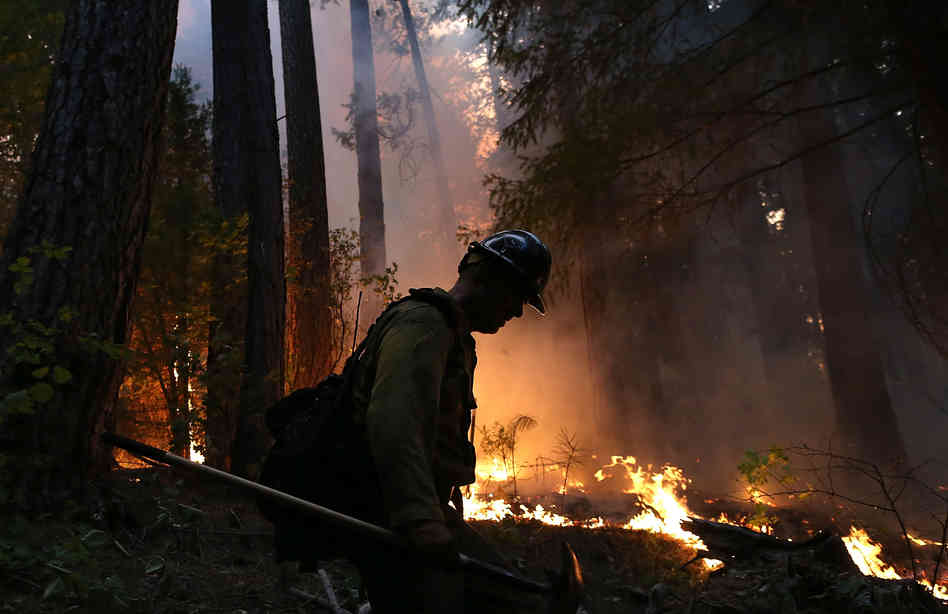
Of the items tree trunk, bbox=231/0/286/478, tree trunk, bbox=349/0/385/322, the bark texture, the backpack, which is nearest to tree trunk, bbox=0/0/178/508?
the backpack

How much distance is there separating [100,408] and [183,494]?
1.90 metres

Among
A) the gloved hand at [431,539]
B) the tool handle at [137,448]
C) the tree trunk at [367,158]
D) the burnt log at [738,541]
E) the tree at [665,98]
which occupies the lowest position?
the burnt log at [738,541]

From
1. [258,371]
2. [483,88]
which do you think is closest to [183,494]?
[258,371]

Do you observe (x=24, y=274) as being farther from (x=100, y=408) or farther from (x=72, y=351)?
(x=100, y=408)

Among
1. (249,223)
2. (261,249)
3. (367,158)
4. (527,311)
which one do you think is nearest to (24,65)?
(249,223)

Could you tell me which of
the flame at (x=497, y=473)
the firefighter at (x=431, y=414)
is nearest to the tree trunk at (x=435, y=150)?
the flame at (x=497, y=473)

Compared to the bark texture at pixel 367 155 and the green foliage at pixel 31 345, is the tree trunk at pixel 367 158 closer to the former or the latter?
the bark texture at pixel 367 155

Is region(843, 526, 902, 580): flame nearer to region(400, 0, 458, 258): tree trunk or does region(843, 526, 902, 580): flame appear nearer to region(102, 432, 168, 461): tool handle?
region(102, 432, 168, 461): tool handle

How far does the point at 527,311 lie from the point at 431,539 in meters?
15.7

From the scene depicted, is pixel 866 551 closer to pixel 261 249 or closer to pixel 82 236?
pixel 261 249

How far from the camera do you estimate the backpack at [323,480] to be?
2.12 meters

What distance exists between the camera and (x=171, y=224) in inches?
245

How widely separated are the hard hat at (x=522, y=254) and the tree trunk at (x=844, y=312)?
11.2m

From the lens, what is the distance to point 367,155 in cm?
1622
